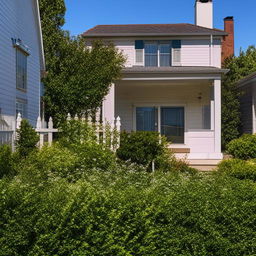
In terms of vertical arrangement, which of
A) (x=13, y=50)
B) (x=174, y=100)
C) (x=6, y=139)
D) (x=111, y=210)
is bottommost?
(x=111, y=210)

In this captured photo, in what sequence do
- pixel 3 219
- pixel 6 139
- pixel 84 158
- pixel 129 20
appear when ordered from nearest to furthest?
pixel 3 219 < pixel 84 158 < pixel 6 139 < pixel 129 20

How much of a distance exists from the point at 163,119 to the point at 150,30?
5.06m

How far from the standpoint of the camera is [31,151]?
9.45 metres

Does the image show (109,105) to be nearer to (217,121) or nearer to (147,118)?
(147,118)

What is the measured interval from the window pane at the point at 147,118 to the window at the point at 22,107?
243 inches

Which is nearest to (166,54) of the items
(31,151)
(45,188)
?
(31,151)

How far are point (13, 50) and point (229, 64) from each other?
15.3 meters

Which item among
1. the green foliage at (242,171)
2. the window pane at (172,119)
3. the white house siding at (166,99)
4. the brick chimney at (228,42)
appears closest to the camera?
the green foliage at (242,171)

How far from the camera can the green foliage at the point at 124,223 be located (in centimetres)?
405

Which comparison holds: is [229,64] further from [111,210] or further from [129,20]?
[111,210]

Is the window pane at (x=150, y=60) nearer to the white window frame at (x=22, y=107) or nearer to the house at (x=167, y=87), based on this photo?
the house at (x=167, y=87)

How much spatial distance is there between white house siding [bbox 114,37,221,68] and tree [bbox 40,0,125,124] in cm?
436

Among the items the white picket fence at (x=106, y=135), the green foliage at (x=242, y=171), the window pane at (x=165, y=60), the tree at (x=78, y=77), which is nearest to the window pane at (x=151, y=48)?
the window pane at (x=165, y=60)

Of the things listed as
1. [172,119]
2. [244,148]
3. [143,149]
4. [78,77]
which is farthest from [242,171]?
[172,119]
